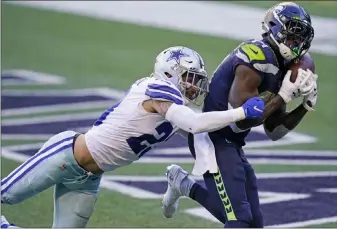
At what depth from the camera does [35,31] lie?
19.9m

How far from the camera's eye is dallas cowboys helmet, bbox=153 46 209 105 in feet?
25.8

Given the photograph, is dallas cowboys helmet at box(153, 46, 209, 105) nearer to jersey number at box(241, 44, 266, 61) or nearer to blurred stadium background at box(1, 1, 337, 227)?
jersey number at box(241, 44, 266, 61)

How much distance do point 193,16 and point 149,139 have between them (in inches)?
515

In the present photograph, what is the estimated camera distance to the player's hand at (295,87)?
25.1 feet

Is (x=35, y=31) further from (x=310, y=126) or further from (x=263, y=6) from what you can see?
(x=310, y=126)

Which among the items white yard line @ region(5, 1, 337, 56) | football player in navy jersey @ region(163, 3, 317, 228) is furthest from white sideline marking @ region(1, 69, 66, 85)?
football player in navy jersey @ region(163, 3, 317, 228)

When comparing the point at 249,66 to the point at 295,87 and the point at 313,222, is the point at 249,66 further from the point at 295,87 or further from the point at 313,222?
the point at 313,222

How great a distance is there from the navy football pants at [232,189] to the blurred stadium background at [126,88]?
1490 millimetres

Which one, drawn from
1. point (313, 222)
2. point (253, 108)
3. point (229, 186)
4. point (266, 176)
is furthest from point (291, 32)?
point (266, 176)

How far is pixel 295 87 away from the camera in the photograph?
25.1ft

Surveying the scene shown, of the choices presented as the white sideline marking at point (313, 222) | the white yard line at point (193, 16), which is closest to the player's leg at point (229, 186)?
the white sideline marking at point (313, 222)

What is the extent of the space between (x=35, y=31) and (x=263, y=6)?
4.75 m

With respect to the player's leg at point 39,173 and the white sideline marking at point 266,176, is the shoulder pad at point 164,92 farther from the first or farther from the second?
the white sideline marking at point 266,176

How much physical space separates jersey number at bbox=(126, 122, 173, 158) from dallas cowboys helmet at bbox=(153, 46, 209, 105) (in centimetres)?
36
